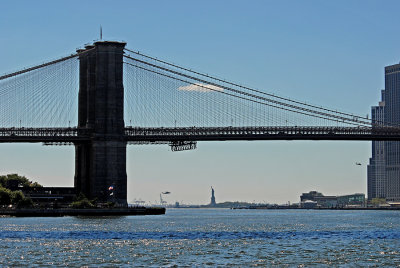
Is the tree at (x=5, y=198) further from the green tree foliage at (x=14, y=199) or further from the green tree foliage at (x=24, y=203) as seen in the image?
the green tree foliage at (x=24, y=203)

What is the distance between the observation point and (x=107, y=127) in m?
133

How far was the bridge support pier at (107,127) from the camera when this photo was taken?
132250 millimetres

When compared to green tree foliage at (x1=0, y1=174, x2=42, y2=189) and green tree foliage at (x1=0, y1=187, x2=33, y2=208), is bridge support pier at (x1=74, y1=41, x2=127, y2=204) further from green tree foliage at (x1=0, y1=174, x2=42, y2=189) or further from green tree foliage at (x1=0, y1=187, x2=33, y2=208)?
green tree foliage at (x1=0, y1=174, x2=42, y2=189)

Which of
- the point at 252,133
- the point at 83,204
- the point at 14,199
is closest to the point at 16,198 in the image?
the point at 14,199

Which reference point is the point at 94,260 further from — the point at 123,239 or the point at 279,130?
the point at 279,130

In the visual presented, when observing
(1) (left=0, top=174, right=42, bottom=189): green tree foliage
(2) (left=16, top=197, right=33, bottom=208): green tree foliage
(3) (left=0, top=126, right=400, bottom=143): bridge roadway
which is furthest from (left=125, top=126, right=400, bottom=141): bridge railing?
(1) (left=0, top=174, right=42, bottom=189): green tree foliage

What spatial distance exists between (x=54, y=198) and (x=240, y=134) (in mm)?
38107

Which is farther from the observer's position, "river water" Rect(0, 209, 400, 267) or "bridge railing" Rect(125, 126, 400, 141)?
A: "bridge railing" Rect(125, 126, 400, 141)

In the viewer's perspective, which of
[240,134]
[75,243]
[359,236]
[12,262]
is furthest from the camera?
[240,134]

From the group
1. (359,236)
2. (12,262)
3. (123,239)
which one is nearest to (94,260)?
(12,262)

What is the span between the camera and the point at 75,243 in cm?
6384

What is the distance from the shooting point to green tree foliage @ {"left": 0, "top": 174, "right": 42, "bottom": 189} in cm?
16862

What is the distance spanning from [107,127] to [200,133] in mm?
13488

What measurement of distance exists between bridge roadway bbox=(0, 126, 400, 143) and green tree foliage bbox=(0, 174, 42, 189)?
38.3 m
